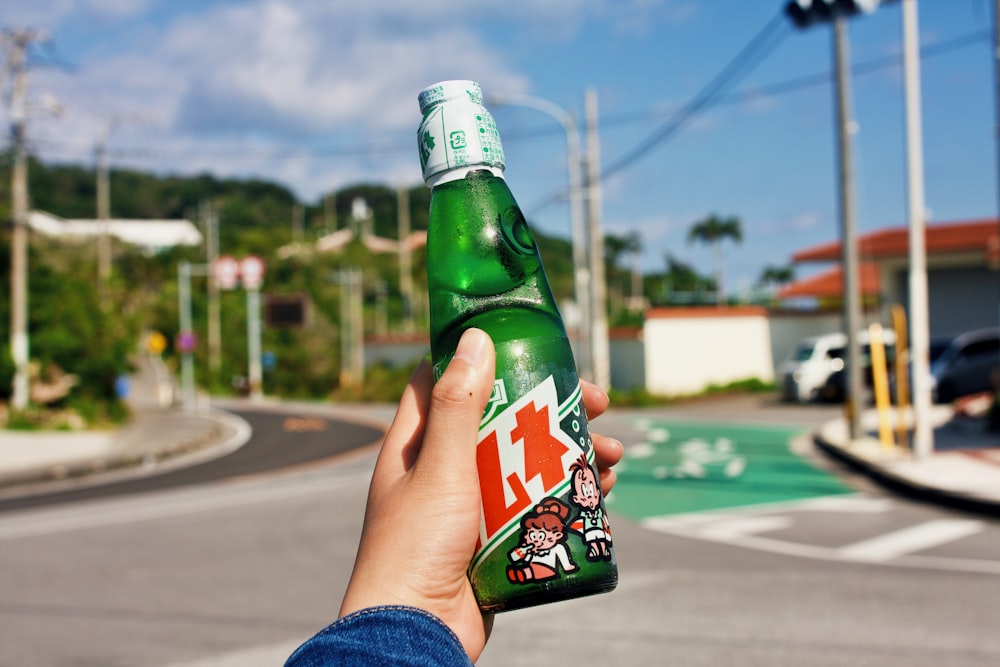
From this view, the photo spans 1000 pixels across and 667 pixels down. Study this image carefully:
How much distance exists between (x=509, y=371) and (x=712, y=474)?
14326 millimetres

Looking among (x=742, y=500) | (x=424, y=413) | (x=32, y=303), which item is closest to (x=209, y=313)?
(x=32, y=303)

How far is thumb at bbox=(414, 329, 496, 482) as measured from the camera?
1.56m

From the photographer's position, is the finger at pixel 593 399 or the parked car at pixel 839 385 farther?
the parked car at pixel 839 385

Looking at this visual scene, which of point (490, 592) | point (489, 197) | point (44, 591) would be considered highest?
point (489, 197)

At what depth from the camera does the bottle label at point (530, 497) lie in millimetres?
1633

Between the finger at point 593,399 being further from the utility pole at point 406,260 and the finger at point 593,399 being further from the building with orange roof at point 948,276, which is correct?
the utility pole at point 406,260

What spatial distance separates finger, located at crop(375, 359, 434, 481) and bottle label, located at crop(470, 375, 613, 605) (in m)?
0.12

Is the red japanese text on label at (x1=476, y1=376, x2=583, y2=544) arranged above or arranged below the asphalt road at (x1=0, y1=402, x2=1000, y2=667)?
above

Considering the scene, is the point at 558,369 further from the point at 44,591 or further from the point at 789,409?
the point at 789,409

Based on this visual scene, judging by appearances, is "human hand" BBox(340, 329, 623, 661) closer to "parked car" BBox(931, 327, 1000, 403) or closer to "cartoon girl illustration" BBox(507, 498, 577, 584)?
"cartoon girl illustration" BBox(507, 498, 577, 584)

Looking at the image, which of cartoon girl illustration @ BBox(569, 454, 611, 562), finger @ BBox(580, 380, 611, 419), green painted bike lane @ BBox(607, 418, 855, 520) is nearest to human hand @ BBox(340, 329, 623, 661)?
cartoon girl illustration @ BBox(569, 454, 611, 562)

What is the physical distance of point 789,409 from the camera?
28688 mm

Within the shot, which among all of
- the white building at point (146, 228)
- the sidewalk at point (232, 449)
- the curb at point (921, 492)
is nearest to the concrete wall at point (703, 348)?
the sidewalk at point (232, 449)

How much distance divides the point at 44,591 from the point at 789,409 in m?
22.9
